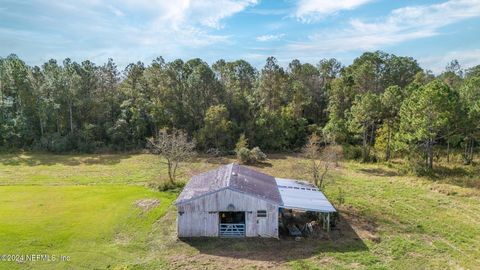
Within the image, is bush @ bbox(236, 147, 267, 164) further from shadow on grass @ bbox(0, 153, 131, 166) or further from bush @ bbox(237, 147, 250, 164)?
shadow on grass @ bbox(0, 153, 131, 166)

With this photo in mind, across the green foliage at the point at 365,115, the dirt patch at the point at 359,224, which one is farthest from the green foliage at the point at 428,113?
the dirt patch at the point at 359,224

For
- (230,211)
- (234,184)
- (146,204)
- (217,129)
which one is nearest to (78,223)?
(146,204)

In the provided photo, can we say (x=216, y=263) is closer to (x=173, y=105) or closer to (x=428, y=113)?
(x=428, y=113)

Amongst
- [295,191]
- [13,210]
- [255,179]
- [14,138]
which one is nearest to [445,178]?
[295,191]

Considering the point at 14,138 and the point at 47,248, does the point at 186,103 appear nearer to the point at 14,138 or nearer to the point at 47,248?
the point at 14,138

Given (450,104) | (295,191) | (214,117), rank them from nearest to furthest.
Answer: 1. (295,191)
2. (450,104)
3. (214,117)

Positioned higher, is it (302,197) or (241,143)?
(241,143)
